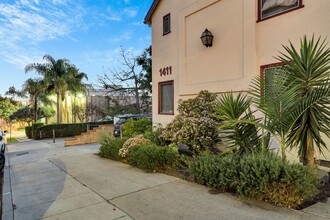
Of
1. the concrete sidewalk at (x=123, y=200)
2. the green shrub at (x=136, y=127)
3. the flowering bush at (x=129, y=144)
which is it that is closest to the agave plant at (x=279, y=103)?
the concrete sidewalk at (x=123, y=200)

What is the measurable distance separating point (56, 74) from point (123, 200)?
21.9 meters

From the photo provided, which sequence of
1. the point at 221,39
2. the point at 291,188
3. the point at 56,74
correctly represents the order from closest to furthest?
the point at 291,188
the point at 221,39
the point at 56,74

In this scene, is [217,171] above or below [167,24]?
below

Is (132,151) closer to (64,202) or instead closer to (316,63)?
(64,202)

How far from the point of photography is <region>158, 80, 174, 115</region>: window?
30.2ft

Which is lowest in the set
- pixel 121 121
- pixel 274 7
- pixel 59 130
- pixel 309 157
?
pixel 59 130

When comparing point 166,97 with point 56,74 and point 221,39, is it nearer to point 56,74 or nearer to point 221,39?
point 221,39

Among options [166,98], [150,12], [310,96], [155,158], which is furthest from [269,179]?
[150,12]

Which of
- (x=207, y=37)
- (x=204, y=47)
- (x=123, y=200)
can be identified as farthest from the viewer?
(x=204, y=47)

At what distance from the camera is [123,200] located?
4141 millimetres

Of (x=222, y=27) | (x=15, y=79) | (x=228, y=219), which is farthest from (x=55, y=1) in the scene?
(x=15, y=79)

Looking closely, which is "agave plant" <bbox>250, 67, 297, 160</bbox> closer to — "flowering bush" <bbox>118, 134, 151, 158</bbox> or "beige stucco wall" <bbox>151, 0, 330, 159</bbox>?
"beige stucco wall" <bbox>151, 0, 330, 159</bbox>

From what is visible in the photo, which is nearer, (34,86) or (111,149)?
(111,149)

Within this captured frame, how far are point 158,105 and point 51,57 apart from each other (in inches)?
710
